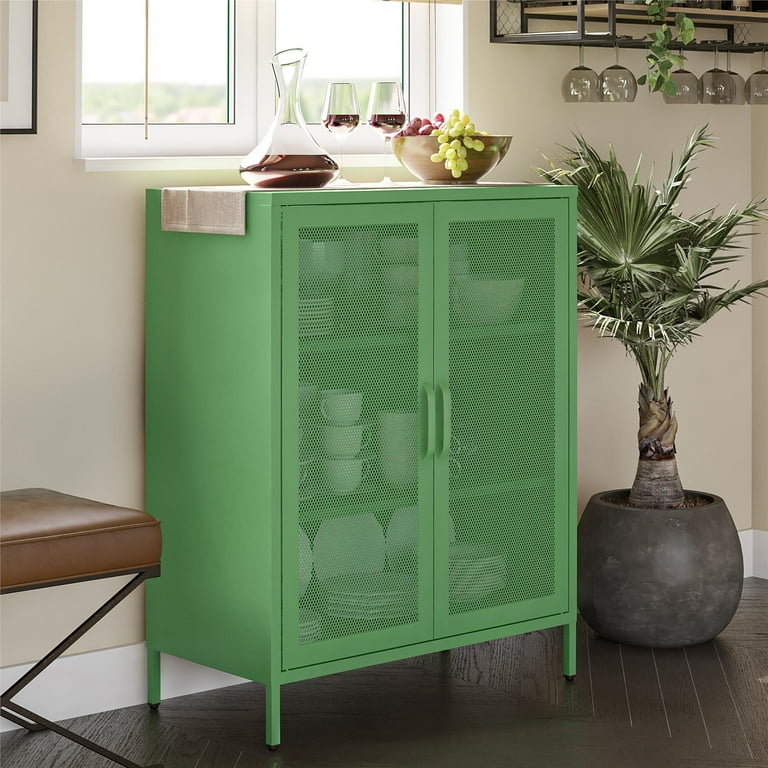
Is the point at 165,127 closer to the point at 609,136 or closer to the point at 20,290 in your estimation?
the point at 20,290

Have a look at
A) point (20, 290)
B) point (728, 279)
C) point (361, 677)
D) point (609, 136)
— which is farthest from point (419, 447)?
point (728, 279)

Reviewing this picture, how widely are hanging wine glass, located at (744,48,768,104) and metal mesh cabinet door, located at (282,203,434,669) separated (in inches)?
54.3

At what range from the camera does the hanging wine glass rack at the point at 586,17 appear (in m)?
4.22

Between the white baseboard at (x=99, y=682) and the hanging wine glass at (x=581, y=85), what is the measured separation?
1983mm

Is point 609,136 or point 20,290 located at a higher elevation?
point 609,136

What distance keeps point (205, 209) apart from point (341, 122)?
1.69 ft

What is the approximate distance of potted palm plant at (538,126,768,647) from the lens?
423cm

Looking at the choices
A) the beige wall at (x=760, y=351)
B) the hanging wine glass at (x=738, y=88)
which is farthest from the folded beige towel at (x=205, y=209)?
the beige wall at (x=760, y=351)

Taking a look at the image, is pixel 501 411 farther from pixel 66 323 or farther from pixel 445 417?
pixel 66 323

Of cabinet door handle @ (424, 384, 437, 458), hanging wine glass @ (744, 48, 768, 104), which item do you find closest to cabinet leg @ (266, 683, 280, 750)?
cabinet door handle @ (424, 384, 437, 458)

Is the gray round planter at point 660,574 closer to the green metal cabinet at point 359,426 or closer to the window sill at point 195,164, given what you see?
the green metal cabinet at point 359,426

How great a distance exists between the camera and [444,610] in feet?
12.3

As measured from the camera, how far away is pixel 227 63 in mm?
4066

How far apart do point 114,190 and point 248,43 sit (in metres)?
0.67
